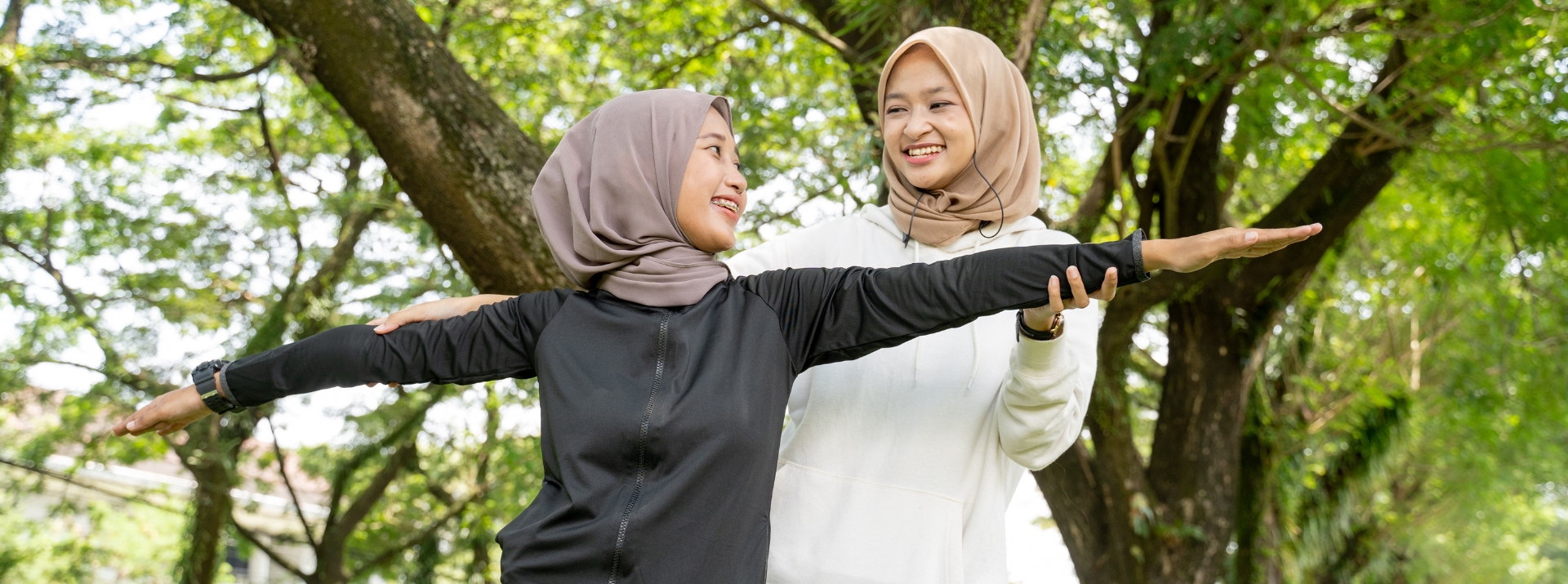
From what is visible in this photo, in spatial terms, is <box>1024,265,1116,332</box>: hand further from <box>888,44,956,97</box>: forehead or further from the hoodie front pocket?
<box>888,44,956,97</box>: forehead

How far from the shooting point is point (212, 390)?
6.66ft

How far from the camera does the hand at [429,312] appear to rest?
2.02m

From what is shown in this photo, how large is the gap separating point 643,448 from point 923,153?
0.95 m

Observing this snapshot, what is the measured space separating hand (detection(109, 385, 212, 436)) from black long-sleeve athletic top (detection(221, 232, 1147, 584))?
7 cm

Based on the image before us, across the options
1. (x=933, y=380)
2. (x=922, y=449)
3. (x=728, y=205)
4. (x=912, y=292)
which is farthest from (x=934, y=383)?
(x=728, y=205)

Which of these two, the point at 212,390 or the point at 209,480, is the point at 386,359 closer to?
the point at 212,390

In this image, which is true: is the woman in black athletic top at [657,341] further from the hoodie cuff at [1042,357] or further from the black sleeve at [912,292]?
the hoodie cuff at [1042,357]

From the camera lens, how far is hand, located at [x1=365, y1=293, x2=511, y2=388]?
202cm

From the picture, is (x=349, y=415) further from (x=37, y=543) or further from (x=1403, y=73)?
(x=1403, y=73)

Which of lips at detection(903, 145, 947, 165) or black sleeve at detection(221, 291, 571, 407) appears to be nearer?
black sleeve at detection(221, 291, 571, 407)

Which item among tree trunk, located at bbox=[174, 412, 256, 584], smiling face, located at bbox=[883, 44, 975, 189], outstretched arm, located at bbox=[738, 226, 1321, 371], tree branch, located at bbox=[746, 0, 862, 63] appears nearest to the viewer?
outstretched arm, located at bbox=[738, 226, 1321, 371]

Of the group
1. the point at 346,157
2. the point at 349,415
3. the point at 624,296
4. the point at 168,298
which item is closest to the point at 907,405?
the point at 624,296

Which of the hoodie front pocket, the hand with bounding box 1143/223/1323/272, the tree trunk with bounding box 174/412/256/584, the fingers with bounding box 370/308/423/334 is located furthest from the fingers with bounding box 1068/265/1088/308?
the tree trunk with bounding box 174/412/256/584

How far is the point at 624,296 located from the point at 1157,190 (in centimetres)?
500
